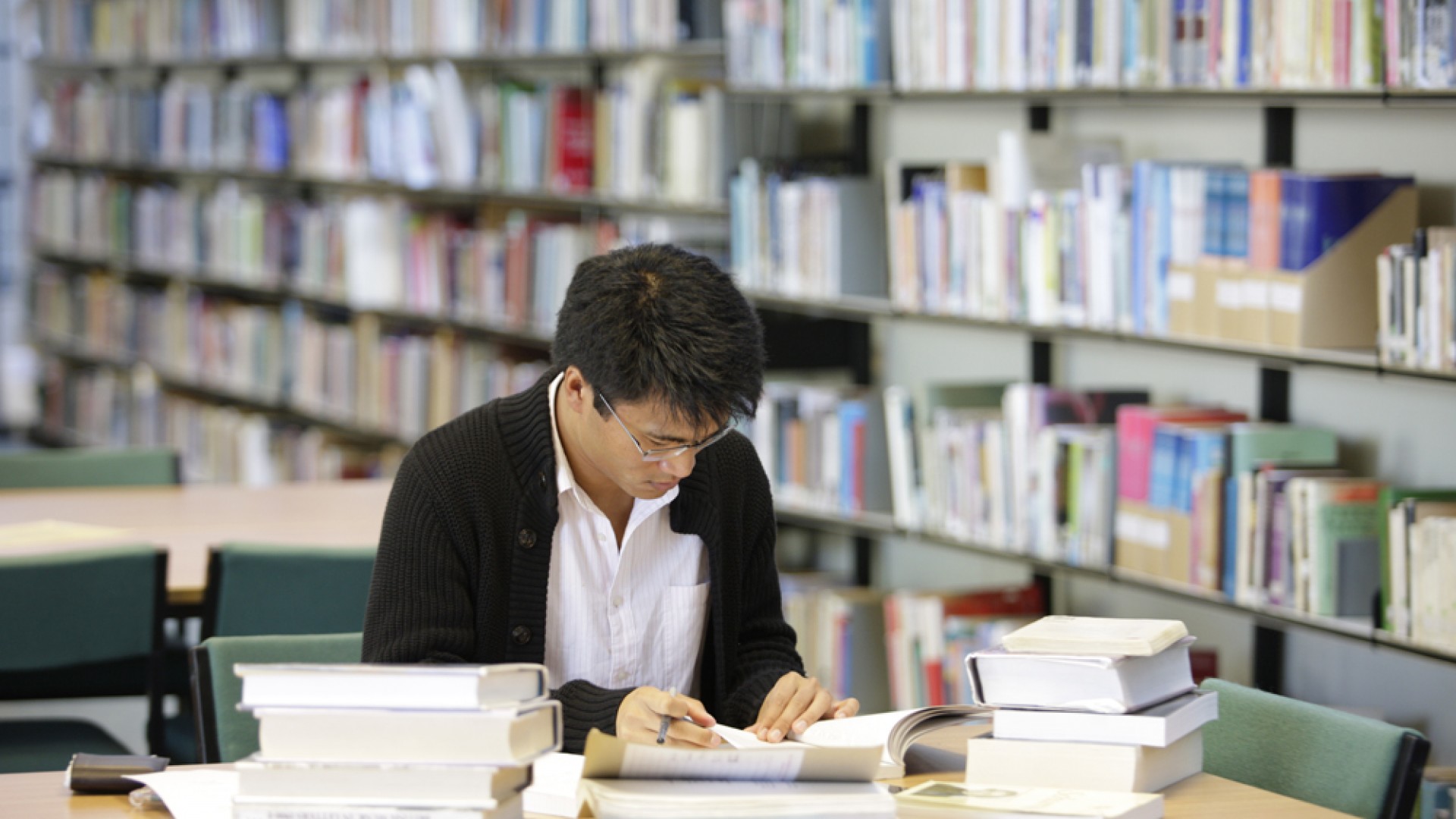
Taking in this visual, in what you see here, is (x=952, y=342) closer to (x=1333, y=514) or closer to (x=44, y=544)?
(x=1333, y=514)

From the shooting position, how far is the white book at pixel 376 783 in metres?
1.41

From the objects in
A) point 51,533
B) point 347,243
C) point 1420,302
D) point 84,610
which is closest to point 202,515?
point 51,533

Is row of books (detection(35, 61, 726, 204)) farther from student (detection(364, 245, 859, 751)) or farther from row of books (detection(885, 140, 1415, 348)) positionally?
student (detection(364, 245, 859, 751))

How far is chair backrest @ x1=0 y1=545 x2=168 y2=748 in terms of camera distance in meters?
2.66

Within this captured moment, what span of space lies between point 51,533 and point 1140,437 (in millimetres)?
1944

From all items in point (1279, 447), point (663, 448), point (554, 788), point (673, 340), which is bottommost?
point (554, 788)

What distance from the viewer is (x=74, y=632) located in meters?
2.71

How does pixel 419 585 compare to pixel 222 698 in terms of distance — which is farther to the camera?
pixel 222 698

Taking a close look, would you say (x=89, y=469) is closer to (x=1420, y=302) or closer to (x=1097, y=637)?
(x=1420, y=302)

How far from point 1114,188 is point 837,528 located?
1.16m

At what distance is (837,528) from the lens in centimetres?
404

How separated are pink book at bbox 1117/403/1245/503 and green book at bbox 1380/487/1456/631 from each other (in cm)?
45

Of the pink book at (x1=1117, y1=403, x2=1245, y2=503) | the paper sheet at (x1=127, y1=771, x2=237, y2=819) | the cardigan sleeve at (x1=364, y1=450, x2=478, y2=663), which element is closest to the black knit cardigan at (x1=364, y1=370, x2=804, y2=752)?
the cardigan sleeve at (x1=364, y1=450, x2=478, y2=663)

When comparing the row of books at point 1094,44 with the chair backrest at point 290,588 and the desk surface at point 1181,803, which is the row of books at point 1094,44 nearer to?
the desk surface at point 1181,803
